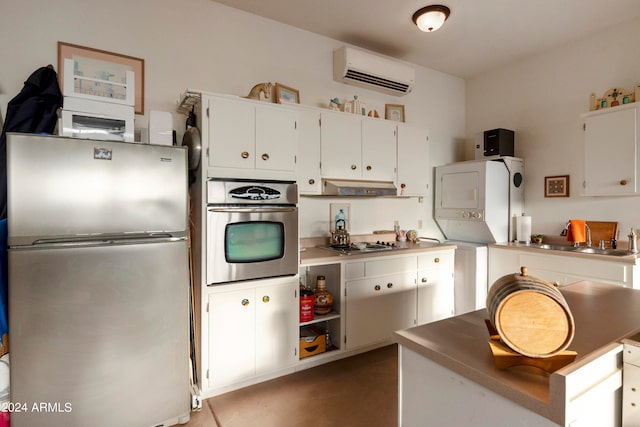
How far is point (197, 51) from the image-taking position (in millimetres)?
2756

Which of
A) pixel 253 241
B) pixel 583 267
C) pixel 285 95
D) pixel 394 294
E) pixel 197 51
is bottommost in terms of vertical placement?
pixel 394 294

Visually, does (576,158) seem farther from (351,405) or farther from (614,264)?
(351,405)

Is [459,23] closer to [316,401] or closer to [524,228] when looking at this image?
[524,228]

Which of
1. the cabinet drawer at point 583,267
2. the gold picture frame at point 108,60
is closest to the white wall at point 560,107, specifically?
the cabinet drawer at point 583,267

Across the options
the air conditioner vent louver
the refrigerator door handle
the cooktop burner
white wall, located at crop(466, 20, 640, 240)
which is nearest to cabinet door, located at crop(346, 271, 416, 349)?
the cooktop burner

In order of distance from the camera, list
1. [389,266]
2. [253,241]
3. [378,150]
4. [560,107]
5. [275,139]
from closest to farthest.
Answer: [253,241] < [275,139] < [389,266] < [378,150] < [560,107]

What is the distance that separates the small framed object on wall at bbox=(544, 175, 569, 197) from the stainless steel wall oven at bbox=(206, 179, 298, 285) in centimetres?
288

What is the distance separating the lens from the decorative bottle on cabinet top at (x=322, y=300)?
276cm

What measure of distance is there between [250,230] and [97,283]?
94cm

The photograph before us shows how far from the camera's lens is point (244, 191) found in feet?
7.71

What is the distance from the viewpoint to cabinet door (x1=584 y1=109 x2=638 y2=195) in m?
2.93

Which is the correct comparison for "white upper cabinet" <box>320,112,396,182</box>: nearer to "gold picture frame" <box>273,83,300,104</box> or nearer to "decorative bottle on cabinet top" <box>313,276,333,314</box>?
"gold picture frame" <box>273,83,300,104</box>

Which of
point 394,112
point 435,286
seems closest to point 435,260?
point 435,286

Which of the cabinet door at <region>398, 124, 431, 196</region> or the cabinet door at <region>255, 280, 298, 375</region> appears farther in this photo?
the cabinet door at <region>398, 124, 431, 196</region>
